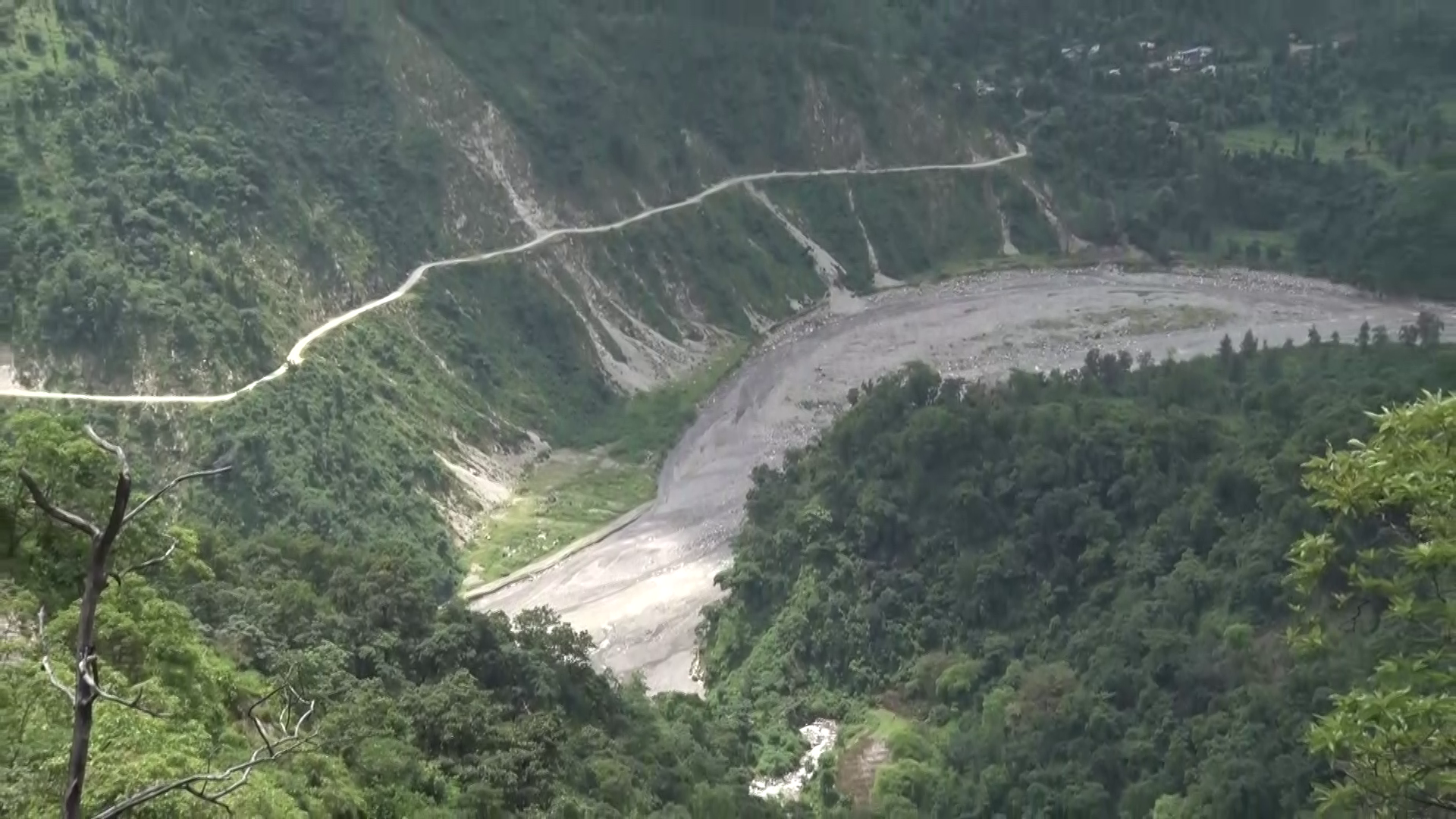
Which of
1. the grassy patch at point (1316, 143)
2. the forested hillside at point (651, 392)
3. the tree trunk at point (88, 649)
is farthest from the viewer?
the grassy patch at point (1316, 143)

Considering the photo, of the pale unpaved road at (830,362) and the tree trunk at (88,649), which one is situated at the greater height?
the tree trunk at (88,649)

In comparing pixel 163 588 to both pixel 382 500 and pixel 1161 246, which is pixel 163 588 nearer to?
pixel 382 500

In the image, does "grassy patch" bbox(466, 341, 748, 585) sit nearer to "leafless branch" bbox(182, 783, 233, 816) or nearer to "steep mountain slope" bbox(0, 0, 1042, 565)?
"steep mountain slope" bbox(0, 0, 1042, 565)

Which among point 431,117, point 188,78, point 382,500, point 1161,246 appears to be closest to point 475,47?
point 431,117

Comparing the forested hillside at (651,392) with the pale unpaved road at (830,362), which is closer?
the forested hillside at (651,392)

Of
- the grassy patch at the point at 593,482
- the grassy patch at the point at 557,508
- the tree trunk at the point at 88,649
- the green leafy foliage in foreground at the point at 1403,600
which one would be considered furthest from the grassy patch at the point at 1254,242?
the tree trunk at the point at 88,649

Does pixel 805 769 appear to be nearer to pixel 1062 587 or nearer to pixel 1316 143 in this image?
pixel 1062 587

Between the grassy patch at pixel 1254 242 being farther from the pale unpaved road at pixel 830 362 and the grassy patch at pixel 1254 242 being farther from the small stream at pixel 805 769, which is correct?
the small stream at pixel 805 769
